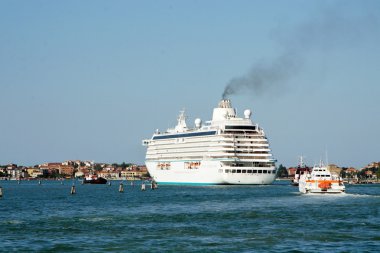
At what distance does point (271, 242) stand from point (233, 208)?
95.6ft

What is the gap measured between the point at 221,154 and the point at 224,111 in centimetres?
1571

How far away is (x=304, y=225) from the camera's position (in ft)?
177

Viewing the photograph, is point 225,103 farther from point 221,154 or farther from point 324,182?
point 324,182

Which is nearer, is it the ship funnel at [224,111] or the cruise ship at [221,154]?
the cruise ship at [221,154]

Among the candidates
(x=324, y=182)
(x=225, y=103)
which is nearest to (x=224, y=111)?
(x=225, y=103)

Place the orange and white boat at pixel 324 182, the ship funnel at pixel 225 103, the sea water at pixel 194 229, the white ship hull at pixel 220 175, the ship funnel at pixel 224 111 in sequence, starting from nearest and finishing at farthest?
the sea water at pixel 194 229
the orange and white boat at pixel 324 182
the white ship hull at pixel 220 175
the ship funnel at pixel 224 111
the ship funnel at pixel 225 103

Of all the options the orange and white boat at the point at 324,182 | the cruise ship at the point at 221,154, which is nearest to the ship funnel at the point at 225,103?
the cruise ship at the point at 221,154

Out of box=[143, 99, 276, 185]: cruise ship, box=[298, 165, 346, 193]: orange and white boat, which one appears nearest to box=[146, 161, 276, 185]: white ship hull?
box=[143, 99, 276, 185]: cruise ship

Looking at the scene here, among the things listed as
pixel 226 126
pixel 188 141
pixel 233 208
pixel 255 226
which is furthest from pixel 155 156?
pixel 255 226

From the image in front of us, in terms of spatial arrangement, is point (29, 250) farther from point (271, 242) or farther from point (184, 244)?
point (271, 242)

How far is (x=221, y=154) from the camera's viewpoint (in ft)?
485

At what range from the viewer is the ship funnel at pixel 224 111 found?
16075 cm

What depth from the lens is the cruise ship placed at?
14325 cm

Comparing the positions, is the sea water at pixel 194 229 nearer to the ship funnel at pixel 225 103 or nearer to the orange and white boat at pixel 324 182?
the orange and white boat at pixel 324 182
